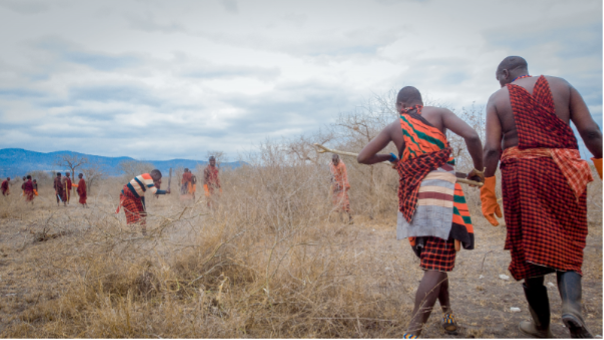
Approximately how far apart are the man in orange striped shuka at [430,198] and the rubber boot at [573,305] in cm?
59

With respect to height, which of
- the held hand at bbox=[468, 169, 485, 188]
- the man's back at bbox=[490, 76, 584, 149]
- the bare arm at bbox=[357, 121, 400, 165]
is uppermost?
the man's back at bbox=[490, 76, 584, 149]

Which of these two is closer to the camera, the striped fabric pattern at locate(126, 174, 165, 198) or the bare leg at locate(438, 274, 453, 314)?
the bare leg at locate(438, 274, 453, 314)

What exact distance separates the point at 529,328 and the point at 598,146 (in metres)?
1.30

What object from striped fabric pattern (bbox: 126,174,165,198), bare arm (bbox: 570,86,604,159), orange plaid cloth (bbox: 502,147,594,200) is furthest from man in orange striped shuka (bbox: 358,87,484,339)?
striped fabric pattern (bbox: 126,174,165,198)

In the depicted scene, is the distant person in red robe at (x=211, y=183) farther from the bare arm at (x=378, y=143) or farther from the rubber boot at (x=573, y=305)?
the rubber boot at (x=573, y=305)

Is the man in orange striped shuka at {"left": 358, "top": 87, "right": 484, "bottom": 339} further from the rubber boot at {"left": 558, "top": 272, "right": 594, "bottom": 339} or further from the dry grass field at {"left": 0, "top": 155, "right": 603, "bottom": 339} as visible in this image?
the rubber boot at {"left": 558, "top": 272, "right": 594, "bottom": 339}

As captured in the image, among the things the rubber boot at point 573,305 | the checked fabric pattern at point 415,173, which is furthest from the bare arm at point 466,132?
the rubber boot at point 573,305

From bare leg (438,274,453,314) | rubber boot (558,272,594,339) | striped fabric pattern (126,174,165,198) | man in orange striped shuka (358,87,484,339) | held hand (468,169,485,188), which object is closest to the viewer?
rubber boot (558,272,594,339)

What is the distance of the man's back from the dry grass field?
133 centimetres

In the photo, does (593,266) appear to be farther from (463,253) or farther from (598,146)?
(598,146)

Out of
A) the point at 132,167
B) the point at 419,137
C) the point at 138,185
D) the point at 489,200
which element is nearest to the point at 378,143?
the point at 419,137

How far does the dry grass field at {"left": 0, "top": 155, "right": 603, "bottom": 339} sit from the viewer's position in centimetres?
207

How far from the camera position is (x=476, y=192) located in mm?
7609

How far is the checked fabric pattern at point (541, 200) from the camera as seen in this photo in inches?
80.8
